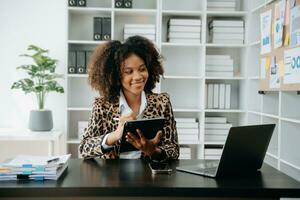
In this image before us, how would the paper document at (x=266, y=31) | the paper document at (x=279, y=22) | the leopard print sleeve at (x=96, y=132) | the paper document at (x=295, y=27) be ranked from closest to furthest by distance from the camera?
the leopard print sleeve at (x=96, y=132) → the paper document at (x=295, y=27) → the paper document at (x=279, y=22) → the paper document at (x=266, y=31)

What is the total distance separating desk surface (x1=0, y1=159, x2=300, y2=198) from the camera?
50.0 inches

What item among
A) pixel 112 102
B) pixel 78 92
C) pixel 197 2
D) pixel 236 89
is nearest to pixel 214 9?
pixel 197 2

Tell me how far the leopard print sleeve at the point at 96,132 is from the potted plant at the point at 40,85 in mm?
1669

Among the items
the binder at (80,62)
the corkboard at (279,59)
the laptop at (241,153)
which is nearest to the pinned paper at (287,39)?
the corkboard at (279,59)

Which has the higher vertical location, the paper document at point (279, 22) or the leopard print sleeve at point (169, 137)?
the paper document at point (279, 22)

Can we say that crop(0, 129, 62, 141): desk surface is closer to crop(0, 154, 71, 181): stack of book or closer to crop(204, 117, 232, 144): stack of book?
crop(204, 117, 232, 144): stack of book

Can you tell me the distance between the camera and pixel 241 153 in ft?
4.72

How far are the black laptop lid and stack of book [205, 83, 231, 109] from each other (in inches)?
89.8

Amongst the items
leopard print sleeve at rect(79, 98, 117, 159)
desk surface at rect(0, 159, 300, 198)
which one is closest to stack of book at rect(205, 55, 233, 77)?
leopard print sleeve at rect(79, 98, 117, 159)

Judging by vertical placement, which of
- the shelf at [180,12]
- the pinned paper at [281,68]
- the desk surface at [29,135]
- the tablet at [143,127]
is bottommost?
the desk surface at [29,135]

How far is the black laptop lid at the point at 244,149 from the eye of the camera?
138 centimetres

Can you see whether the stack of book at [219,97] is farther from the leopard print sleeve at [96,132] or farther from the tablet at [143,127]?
the tablet at [143,127]

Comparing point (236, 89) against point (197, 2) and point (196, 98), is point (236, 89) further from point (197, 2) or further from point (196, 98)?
point (197, 2)

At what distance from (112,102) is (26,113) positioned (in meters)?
2.25
